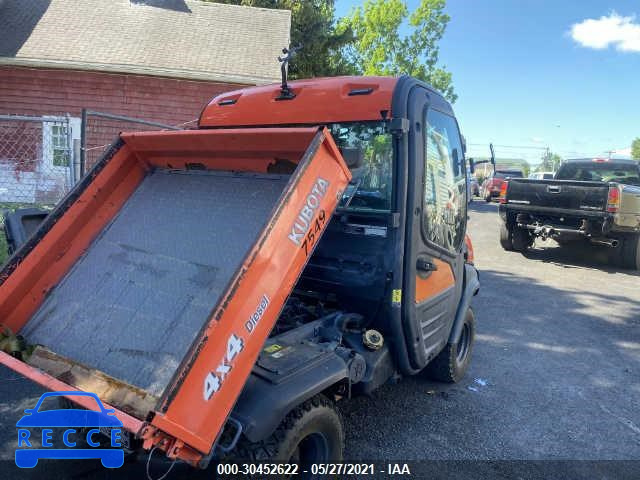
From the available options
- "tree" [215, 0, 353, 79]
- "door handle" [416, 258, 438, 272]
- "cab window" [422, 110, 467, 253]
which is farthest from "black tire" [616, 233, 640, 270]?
"tree" [215, 0, 353, 79]

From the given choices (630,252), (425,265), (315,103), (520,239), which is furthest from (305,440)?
(520,239)

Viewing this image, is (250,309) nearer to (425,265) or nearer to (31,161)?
(425,265)

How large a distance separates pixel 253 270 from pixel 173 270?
0.74 m

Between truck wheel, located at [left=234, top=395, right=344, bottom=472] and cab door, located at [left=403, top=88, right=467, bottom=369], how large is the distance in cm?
84

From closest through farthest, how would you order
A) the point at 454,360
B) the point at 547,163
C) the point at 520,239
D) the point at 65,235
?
the point at 65,235 → the point at 454,360 → the point at 520,239 → the point at 547,163

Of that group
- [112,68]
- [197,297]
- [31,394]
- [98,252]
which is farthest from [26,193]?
[197,297]

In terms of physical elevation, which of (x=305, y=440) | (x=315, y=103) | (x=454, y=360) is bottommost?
(x=454, y=360)

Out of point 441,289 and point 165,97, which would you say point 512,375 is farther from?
point 165,97

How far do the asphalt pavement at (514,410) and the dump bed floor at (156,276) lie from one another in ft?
3.04

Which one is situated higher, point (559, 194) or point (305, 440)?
point (559, 194)

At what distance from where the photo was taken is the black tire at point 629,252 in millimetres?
9156

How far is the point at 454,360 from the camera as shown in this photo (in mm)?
3957

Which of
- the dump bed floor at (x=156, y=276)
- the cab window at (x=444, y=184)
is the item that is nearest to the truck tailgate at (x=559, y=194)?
the cab window at (x=444, y=184)

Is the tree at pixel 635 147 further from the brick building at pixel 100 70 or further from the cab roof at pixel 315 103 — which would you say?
the cab roof at pixel 315 103
